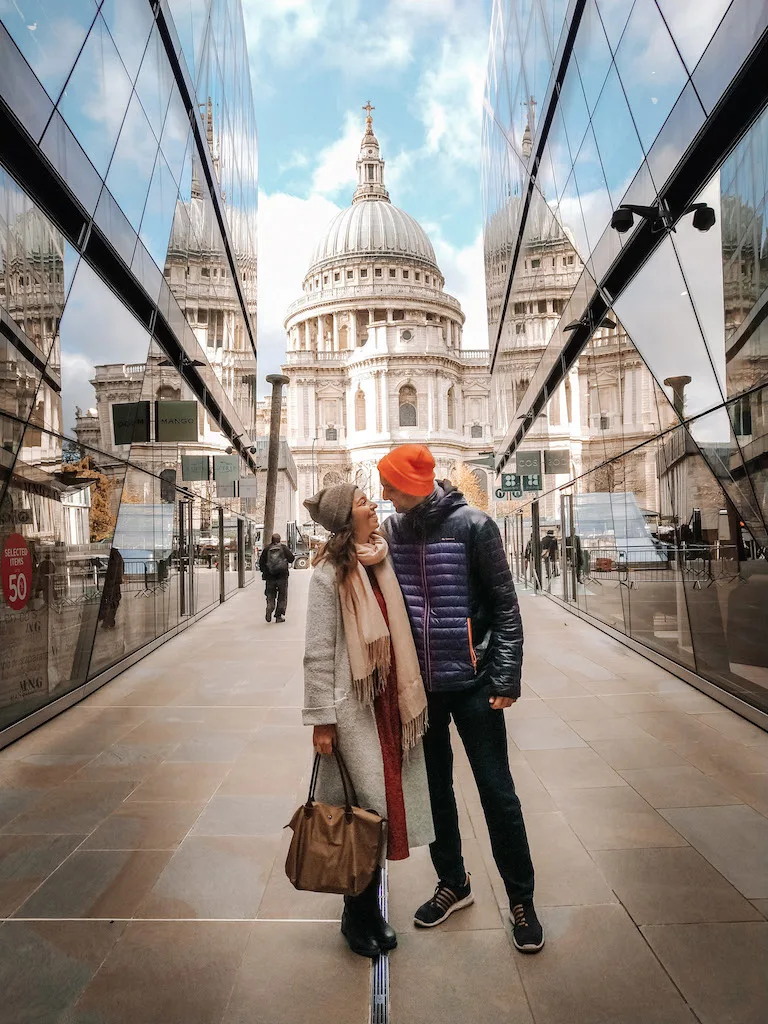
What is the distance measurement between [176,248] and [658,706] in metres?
10.5

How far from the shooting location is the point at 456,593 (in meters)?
3.18

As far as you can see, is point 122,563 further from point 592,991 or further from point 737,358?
point 592,991

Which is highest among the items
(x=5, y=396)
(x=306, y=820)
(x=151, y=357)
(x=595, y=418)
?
(x=151, y=357)

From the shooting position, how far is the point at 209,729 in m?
6.61

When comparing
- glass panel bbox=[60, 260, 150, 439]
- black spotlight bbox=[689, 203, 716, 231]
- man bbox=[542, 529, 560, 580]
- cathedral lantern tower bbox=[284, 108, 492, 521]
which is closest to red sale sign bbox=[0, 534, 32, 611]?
glass panel bbox=[60, 260, 150, 439]

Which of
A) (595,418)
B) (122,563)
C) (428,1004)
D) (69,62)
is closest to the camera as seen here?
(428,1004)

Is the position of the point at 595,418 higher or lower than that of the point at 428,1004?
higher

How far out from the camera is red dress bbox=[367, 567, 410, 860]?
3057 mm

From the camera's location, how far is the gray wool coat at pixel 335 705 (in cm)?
297

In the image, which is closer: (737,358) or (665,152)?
(737,358)

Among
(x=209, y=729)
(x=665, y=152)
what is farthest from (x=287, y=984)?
(x=665, y=152)

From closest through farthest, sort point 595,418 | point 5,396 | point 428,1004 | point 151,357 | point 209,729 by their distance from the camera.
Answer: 1. point 428,1004
2. point 5,396
3. point 209,729
4. point 151,357
5. point 595,418

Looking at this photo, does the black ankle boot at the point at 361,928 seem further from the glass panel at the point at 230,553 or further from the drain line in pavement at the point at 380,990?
the glass panel at the point at 230,553

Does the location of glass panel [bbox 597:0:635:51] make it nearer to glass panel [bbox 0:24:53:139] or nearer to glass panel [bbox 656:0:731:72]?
glass panel [bbox 656:0:731:72]
